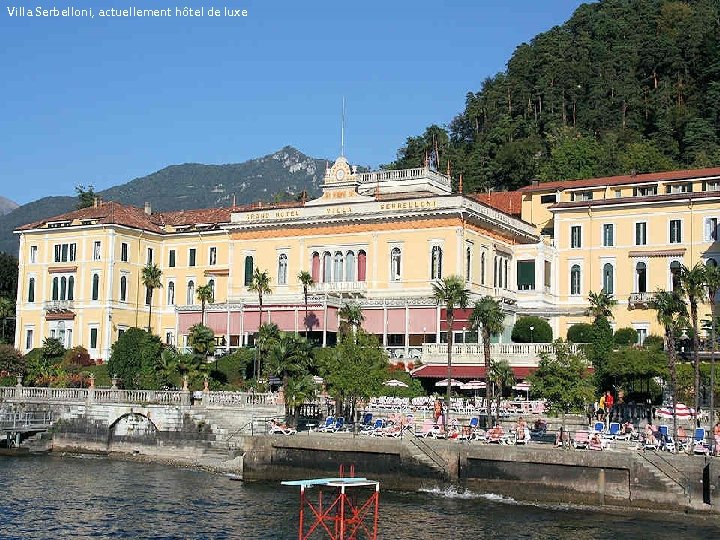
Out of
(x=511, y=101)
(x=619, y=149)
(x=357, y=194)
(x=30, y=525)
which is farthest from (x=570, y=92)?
(x=30, y=525)

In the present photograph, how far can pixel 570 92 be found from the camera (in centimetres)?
10456

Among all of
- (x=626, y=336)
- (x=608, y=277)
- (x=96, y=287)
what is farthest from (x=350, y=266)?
(x=96, y=287)

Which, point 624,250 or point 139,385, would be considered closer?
point 139,385

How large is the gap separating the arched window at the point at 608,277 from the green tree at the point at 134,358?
25981mm

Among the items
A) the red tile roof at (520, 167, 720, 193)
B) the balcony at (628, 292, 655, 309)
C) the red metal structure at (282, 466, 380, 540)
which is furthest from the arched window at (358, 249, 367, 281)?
the red metal structure at (282, 466, 380, 540)

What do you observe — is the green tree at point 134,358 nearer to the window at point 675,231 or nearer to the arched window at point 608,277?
the arched window at point 608,277

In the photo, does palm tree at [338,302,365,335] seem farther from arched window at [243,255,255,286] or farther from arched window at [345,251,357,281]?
arched window at [243,255,255,286]

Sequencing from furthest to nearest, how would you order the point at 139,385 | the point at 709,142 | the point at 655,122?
the point at 655,122
the point at 709,142
the point at 139,385

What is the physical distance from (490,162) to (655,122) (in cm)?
1451

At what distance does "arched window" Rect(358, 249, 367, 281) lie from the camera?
221 ft

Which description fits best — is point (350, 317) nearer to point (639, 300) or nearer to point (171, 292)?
point (639, 300)

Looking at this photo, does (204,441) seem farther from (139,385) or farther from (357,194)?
(357,194)

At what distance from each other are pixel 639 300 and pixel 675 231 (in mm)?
4496

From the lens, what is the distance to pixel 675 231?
6306 centimetres
